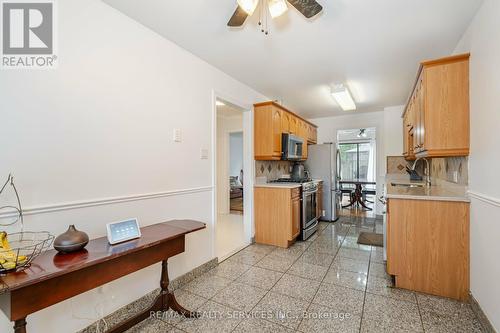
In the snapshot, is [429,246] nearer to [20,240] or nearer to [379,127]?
[20,240]

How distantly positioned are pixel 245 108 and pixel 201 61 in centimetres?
104

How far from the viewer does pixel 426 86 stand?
2096 millimetres

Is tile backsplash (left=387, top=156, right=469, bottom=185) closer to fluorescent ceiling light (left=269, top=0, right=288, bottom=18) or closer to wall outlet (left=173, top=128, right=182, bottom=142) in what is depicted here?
fluorescent ceiling light (left=269, top=0, right=288, bottom=18)

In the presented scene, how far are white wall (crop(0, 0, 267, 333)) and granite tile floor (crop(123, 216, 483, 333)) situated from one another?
455mm

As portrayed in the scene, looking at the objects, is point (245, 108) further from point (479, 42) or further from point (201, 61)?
point (479, 42)

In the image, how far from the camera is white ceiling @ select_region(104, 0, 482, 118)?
1812mm

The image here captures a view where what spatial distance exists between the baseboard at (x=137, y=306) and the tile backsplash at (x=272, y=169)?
5.63 ft

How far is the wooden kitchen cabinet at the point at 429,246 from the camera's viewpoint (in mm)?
2014

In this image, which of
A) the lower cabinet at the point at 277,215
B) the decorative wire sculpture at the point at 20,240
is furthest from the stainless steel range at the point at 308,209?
the decorative wire sculpture at the point at 20,240

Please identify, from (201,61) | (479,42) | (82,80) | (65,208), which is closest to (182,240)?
(65,208)

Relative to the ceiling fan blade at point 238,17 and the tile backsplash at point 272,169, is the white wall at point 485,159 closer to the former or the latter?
the ceiling fan blade at point 238,17

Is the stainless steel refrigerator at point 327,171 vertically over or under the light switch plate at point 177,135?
under

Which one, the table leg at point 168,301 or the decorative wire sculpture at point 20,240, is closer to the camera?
the decorative wire sculpture at point 20,240

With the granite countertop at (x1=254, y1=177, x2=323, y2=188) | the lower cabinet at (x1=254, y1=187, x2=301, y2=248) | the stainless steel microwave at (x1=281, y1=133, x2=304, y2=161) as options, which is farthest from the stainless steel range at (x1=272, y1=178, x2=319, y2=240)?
the stainless steel microwave at (x1=281, y1=133, x2=304, y2=161)
